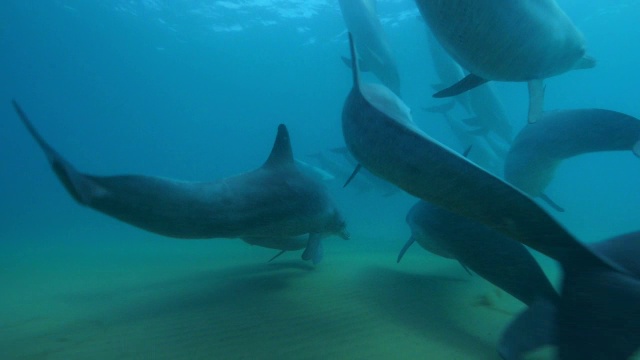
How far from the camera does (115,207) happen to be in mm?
2799

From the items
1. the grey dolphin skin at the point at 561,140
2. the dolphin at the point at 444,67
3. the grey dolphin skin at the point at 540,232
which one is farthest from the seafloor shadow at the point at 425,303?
the dolphin at the point at 444,67

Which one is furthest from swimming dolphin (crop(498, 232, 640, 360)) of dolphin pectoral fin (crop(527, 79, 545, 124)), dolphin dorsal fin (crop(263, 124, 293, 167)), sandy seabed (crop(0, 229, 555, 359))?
dolphin dorsal fin (crop(263, 124, 293, 167))

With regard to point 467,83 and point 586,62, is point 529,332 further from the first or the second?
point 586,62

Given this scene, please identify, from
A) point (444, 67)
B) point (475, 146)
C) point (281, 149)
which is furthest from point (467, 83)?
point (475, 146)

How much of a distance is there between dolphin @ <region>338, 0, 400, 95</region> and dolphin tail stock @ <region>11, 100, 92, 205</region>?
687 centimetres

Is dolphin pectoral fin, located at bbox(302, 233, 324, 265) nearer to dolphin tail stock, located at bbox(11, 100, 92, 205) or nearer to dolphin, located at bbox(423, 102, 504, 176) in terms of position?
dolphin tail stock, located at bbox(11, 100, 92, 205)

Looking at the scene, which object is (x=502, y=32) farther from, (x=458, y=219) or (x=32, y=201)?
(x=32, y=201)

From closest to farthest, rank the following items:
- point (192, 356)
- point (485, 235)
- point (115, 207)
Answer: point (115, 207) < point (192, 356) < point (485, 235)

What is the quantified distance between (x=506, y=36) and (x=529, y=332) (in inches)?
85.9

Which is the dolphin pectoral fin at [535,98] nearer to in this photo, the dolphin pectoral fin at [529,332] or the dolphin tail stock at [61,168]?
the dolphin pectoral fin at [529,332]

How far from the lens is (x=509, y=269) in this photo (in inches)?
125

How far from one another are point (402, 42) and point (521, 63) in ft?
106

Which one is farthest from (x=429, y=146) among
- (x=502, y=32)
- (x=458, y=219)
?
(x=458, y=219)

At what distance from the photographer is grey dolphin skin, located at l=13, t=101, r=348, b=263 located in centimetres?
270
